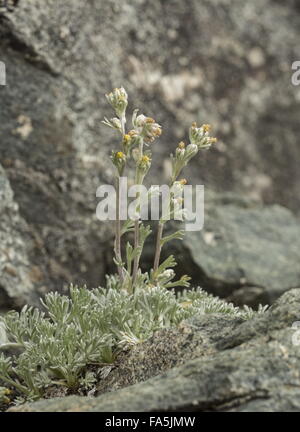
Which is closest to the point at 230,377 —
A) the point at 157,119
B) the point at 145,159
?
the point at 145,159

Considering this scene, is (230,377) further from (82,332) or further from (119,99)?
(119,99)

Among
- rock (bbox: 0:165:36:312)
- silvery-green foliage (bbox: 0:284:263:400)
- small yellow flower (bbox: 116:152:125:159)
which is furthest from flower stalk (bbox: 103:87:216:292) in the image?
rock (bbox: 0:165:36:312)

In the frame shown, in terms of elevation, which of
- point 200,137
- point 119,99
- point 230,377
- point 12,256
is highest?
point 119,99

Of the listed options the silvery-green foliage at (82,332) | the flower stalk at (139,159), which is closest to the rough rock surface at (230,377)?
the silvery-green foliage at (82,332)

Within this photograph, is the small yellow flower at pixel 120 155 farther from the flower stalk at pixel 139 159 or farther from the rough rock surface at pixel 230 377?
the rough rock surface at pixel 230 377

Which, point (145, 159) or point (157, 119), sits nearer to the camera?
point (145, 159)

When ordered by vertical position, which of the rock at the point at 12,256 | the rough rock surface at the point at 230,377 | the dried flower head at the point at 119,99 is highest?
the dried flower head at the point at 119,99

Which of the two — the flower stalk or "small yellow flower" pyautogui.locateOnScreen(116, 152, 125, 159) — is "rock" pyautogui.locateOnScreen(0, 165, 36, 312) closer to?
the flower stalk
